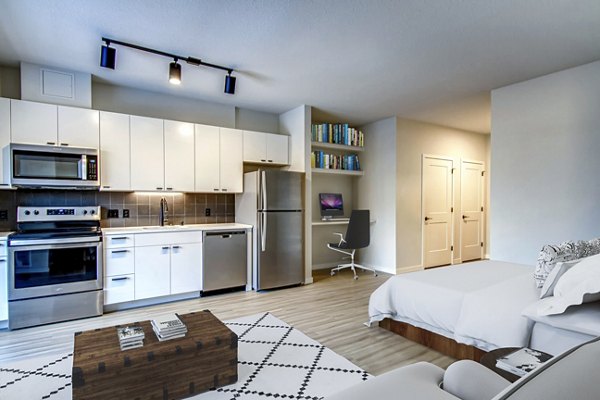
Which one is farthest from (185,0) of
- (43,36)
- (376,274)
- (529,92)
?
(376,274)

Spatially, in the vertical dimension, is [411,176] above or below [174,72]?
below

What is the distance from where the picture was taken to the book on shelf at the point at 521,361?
54.8 inches

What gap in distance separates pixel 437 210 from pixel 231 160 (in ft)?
12.6

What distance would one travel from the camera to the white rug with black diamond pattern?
201cm

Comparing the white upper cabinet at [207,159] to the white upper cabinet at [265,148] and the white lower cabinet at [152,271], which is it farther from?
the white lower cabinet at [152,271]

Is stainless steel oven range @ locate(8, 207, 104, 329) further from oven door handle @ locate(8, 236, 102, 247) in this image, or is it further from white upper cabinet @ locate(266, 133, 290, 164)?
white upper cabinet @ locate(266, 133, 290, 164)

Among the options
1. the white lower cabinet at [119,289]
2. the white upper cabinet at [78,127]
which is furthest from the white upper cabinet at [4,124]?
the white lower cabinet at [119,289]

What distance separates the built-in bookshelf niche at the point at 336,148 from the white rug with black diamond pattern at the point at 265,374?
3069mm

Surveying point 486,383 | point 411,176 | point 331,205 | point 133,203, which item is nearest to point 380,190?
point 411,176

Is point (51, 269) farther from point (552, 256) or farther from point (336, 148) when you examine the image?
point (552, 256)

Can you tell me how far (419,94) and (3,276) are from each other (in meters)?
4.99

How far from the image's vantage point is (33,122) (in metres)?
3.32

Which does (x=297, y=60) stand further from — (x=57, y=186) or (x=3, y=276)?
(x=3, y=276)

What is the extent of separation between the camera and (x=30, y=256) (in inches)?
123
